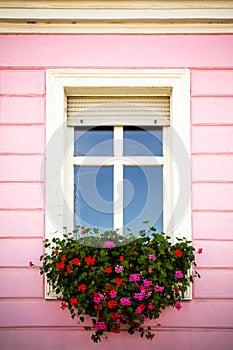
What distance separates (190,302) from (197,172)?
3.24 feet

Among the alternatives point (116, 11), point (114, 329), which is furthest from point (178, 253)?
Result: point (116, 11)

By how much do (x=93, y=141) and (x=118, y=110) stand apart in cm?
33

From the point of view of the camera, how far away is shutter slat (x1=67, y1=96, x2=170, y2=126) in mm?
5297

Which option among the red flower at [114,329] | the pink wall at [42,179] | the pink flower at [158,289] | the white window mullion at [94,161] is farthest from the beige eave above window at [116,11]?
the red flower at [114,329]

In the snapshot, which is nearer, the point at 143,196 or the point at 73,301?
the point at 73,301

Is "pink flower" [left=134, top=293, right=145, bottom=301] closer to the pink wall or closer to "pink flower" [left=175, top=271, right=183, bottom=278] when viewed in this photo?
"pink flower" [left=175, top=271, right=183, bottom=278]

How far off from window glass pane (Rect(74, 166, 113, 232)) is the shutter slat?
1.28ft

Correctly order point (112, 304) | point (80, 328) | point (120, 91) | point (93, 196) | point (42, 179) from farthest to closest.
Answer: point (93, 196) < point (120, 91) < point (42, 179) < point (80, 328) < point (112, 304)

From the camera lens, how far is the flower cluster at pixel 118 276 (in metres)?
4.65

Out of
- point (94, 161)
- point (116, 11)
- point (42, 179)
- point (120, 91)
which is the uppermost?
point (116, 11)

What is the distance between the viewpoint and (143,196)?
536 centimetres

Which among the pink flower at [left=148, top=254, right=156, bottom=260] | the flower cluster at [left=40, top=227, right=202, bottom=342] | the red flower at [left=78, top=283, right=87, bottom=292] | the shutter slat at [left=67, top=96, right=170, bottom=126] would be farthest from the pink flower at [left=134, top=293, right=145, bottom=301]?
the shutter slat at [left=67, top=96, right=170, bottom=126]

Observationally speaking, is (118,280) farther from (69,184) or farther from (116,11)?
(116,11)

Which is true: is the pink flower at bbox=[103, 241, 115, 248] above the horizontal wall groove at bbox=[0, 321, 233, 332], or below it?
above
